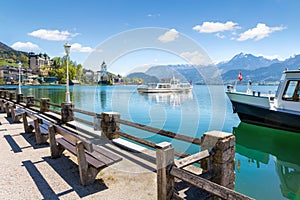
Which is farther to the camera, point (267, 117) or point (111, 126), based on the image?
point (267, 117)

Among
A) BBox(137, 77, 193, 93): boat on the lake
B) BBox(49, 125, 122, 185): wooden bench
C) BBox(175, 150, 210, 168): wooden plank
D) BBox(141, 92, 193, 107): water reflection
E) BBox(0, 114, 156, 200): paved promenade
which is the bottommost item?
BBox(141, 92, 193, 107): water reflection

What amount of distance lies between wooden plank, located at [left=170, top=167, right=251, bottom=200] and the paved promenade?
1002 mm

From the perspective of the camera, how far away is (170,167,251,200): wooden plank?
198cm

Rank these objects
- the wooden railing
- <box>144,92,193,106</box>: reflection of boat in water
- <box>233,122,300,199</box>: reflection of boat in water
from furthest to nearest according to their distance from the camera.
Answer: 1. <box>144,92,193,106</box>: reflection of boat in water
2. <box>233,122,300,199</box>: reflection of boat in water
3. the wooden railing

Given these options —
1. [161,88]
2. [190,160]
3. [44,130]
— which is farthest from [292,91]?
[161,88]

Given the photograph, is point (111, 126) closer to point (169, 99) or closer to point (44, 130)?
point (44, 130)

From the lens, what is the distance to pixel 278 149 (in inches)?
439

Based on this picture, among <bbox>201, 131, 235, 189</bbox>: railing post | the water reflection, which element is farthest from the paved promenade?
the water reflection

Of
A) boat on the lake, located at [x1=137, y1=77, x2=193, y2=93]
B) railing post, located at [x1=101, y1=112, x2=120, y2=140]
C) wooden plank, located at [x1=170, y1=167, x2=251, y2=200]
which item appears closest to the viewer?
wooden plank, located at [x1=170, y1=167, x2=251, y2=200]

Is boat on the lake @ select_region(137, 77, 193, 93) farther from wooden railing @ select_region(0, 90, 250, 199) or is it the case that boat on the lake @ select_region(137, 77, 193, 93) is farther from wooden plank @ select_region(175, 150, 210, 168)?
wooden plank @ select_region(175, 150, 210, 168)

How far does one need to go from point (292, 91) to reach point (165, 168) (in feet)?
42.8

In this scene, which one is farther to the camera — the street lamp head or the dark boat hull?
the dark boat hull

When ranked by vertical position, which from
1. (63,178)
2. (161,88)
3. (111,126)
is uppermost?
(161,88)

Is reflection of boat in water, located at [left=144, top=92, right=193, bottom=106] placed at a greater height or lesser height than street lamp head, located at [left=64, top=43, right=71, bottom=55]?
lesser
